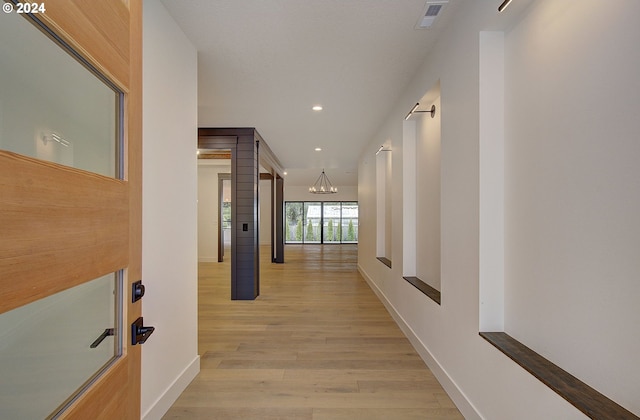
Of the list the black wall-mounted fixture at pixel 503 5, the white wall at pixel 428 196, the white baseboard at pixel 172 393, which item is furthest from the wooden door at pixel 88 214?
the white wall at pixel 428 196

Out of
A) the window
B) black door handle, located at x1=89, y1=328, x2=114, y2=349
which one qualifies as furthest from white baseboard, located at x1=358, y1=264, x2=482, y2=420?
the window

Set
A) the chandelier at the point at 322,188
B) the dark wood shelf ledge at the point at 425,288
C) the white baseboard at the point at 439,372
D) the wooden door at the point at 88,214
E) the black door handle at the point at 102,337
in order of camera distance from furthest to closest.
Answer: the chandelier at the point at 322,188 < the dark wood shelf ledge at the point at 425,288 < the white baseboard at the point at 439,372 < the black door handle at the point at 102,337 < the wooden door at the point at 88,214

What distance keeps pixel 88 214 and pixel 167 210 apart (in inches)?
50.6

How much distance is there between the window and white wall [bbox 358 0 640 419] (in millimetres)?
12358

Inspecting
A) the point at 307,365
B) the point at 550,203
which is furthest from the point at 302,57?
the point at 307,365

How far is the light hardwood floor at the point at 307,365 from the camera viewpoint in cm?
210

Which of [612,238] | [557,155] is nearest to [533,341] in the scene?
Answer: [612,238]

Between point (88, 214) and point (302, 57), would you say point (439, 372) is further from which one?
point (302, 57)

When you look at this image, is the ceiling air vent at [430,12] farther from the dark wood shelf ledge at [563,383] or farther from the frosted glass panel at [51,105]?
the dark wood shelf ledge at [563,383]

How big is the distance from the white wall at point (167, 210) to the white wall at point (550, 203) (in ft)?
6.37

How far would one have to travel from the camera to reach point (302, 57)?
2.67 m

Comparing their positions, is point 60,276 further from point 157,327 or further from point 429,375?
point 429,375

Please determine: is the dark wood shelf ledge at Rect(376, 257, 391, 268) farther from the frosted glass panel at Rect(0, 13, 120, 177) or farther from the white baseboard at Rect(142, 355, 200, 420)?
the frosted glass panel at Rect(0, 13, 120, 177)

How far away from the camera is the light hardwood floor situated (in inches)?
82.6
